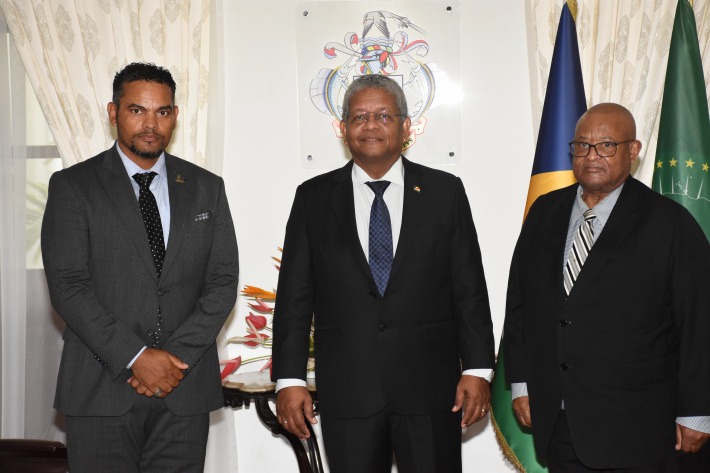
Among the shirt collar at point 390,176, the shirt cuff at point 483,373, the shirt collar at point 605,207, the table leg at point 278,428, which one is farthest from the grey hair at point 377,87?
the table leg at point 278,428

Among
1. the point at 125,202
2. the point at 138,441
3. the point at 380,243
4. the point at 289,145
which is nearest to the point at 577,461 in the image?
the point at 380,243

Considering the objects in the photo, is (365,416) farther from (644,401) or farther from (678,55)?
(678,55)

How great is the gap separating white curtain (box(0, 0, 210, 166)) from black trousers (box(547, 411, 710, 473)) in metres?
2.46

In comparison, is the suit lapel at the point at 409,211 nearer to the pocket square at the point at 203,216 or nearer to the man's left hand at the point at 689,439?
the pocket square at the point at 203,216

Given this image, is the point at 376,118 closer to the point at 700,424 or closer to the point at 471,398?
the point at 471,398

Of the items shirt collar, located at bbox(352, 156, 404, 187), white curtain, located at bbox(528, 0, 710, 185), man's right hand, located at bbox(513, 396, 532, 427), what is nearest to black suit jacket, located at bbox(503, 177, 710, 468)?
man's right hand, located at bbox(513, 396, 532, 427)

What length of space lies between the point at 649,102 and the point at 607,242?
1901mm

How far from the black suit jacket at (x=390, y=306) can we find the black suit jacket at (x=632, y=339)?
270 mm

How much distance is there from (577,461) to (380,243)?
3.17 feet

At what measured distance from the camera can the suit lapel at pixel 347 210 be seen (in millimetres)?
2406

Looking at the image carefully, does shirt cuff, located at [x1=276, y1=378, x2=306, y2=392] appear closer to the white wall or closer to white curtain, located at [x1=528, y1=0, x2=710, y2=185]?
the white wall

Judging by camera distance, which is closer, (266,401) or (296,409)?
(296,409)

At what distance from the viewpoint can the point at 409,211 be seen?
Result: 2463 millimetres

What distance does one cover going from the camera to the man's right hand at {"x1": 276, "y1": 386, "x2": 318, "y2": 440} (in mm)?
2369
